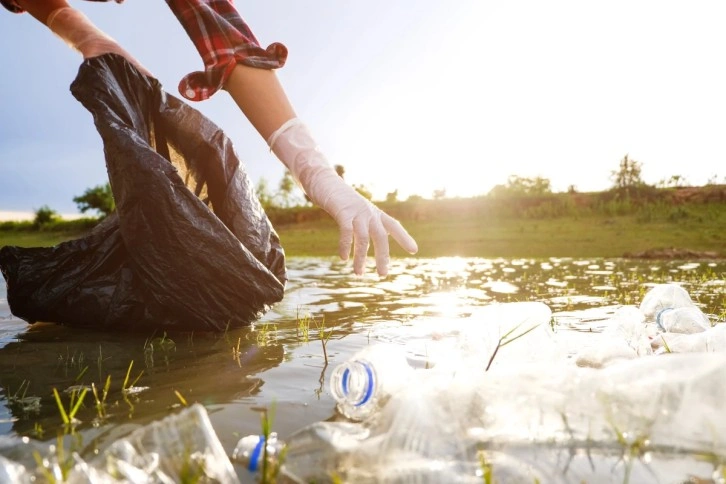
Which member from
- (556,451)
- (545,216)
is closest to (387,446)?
(556,451)

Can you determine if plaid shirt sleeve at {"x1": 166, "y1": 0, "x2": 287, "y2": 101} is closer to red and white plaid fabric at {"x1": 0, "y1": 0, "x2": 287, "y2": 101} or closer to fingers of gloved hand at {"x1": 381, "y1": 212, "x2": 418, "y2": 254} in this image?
red and white plaid fabric at {"x1": 0, "y1": 0, "x2": 287, "y2": 101}

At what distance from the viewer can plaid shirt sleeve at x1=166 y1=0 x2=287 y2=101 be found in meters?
2.77

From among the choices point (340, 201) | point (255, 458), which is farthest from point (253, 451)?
point (340, 201)

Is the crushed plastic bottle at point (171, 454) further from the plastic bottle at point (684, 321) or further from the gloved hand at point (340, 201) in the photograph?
the plastic bottle at point (684, 321)

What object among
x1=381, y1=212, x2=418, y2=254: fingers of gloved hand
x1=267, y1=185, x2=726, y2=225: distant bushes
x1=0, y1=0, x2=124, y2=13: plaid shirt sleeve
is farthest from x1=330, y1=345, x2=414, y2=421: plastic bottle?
x1=267, y1=185, x2=726, y2=225: distant bushes

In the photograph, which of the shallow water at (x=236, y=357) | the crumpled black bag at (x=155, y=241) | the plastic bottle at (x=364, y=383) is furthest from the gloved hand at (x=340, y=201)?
the plastic bottle at (x=364, y=383)

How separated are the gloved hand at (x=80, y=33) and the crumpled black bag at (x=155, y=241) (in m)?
0.77

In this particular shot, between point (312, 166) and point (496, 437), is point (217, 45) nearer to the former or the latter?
point (312, 166)

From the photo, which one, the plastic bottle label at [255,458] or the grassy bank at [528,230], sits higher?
the grassy bank at [528,230]

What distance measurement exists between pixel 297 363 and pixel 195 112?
5.70 feet

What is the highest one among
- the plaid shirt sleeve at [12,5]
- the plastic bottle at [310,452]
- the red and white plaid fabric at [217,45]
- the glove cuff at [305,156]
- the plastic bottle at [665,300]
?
the plaid shirt sleeve at [12,5]

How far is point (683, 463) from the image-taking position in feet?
3.95

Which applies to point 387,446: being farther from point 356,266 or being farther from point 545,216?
point 545,216

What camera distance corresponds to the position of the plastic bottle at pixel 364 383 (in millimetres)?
1500
